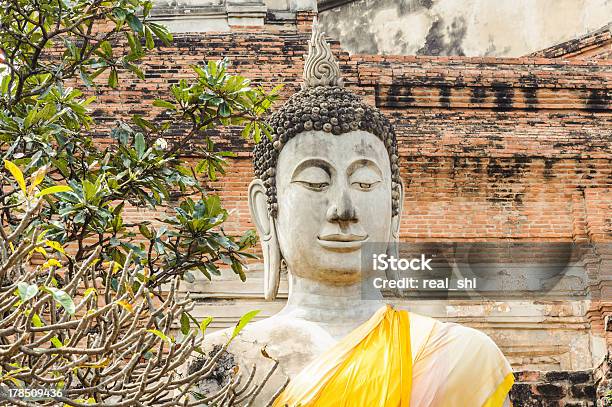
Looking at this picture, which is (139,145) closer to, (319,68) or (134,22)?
(134,22)

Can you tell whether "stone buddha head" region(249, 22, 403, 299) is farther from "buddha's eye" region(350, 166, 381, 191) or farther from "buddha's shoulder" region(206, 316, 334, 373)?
"buddha's shoulder" region(206, 316, 334, 373)

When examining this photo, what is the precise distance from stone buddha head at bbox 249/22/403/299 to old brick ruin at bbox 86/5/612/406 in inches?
180

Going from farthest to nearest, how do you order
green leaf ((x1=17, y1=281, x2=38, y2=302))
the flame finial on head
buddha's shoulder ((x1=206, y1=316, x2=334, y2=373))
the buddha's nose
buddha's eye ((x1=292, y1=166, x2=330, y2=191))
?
the flame finial on head → buddha's eye ((x1=292, y1=166, x2=330, y2=191)) → the buddha's nose → buddha's shoulder ((x1=206, y1=316, x2=334, y2=373)) → green leaf ((x1=17, y1=281, x2=38, y2=302))

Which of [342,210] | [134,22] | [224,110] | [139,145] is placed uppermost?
[134,22]

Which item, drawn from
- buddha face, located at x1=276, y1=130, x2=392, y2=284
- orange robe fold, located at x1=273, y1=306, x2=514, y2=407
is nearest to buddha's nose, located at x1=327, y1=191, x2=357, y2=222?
buddha face, located at x1=276, y1=130, x2=392, y2=284

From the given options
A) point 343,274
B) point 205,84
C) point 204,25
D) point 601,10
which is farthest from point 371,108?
point 601,10

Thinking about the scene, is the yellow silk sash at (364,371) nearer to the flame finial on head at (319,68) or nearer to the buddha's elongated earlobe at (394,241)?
the buddha's elongated earlobe at (394,241)

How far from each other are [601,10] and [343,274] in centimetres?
1205

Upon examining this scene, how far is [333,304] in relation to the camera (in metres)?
5.64

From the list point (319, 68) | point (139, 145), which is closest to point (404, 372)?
point (319, 68)

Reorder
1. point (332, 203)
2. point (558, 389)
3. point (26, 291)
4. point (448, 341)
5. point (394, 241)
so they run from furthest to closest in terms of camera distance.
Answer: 1. point (558, 389)
2. point (394, 241)
3. point (332, 203)
4. point (448, 341)
5. point (26, 291)

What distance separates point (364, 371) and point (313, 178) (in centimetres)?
95

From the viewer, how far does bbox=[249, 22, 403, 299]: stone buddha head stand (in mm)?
5598

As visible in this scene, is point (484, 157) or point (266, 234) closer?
point (266, 234)
